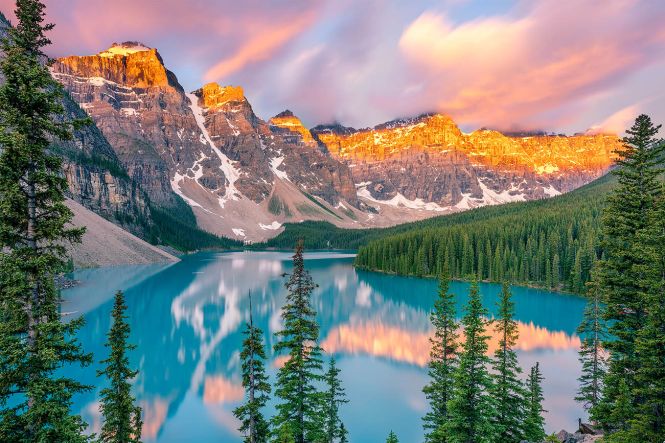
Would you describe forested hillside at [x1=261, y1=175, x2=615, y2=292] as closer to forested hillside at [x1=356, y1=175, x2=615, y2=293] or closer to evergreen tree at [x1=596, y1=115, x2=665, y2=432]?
forested hillside at [x1=356, y1=175, x2=615, y2=293]

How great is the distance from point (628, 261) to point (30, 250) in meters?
23.7

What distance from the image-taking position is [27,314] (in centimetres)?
1109

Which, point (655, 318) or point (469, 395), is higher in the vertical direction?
point (655, 318)

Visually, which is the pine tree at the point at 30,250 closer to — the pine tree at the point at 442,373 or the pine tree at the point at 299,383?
the pine tree at the point at 299,383

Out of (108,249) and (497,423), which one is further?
(108,249)

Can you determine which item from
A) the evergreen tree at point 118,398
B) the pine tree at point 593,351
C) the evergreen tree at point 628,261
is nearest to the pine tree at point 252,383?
the evergreen tree at point 118,398

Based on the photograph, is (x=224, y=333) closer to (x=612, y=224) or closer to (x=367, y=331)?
(x=367, y=331)

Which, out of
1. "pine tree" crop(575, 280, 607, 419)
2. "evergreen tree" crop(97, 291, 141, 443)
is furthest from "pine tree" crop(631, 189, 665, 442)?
"evergreen tree" crop(97, 291, 141, 443)

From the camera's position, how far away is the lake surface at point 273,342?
107ft

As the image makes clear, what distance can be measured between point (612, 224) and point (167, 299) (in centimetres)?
8073

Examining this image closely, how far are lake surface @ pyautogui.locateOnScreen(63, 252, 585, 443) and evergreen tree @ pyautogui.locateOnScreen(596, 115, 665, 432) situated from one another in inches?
559

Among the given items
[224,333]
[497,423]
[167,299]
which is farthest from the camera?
[167,299]

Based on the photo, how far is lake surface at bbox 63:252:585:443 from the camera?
32469mm

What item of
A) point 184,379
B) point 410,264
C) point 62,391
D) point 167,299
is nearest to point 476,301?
point 62,391
